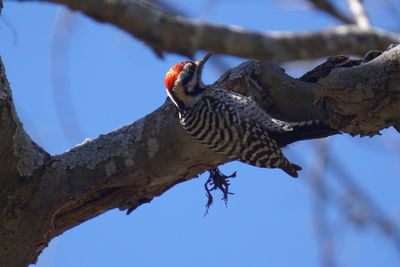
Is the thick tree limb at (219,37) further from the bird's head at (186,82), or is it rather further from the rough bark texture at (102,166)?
the rough bark texture at (102,166)

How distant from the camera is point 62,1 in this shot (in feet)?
20.8

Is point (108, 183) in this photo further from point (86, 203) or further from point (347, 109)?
point (347, 109)

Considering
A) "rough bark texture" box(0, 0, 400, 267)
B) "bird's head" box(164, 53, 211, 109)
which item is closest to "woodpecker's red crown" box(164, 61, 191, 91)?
"bird's head" box(164, 53, 211, 109)

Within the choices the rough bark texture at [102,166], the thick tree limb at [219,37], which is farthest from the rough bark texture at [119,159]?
the thick tree limb at [219,37]

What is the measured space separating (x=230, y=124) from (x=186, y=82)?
0.58 metres

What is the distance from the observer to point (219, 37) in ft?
22.2

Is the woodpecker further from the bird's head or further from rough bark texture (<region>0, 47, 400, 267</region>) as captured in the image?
rough bark texture (<region>0, 47, 400, 267</region>)

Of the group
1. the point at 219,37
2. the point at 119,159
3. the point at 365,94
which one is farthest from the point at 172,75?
the point at 365,94

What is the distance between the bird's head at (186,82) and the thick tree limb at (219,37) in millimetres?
1063

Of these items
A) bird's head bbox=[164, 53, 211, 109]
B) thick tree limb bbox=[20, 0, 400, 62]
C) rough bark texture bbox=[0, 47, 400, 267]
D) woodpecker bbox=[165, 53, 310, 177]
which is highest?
thick tree limb bbox=[20, 0, 400, 62]

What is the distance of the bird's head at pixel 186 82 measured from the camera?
5.13 meters

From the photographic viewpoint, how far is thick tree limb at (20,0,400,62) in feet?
20.8

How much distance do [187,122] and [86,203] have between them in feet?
3.01

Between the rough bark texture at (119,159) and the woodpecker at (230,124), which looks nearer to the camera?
the rough bark texture at (119,159)
